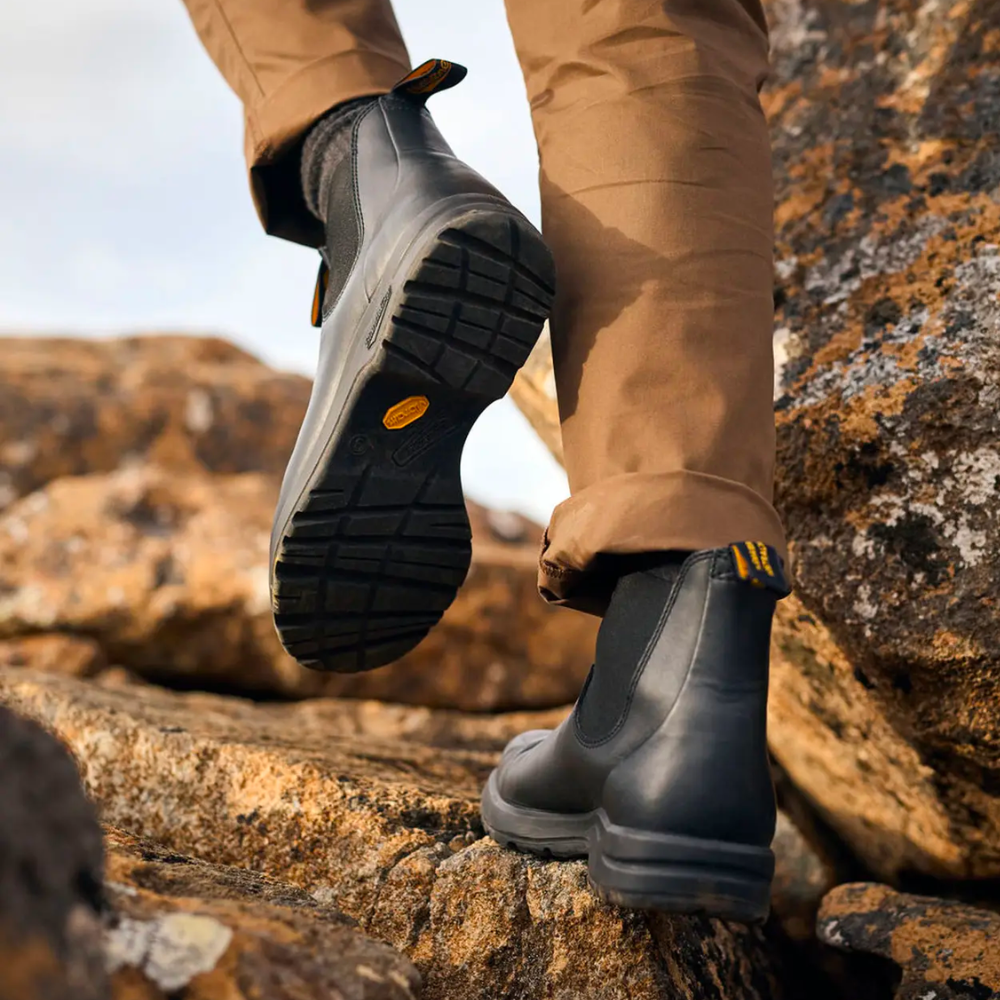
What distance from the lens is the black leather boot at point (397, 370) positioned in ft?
4.18

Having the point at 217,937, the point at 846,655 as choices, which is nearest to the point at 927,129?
the point at 846,655

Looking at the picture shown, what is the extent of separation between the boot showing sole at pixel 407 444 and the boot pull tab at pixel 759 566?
0.43m

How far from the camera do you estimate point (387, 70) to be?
149 centimetres

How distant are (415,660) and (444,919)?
2.44 m

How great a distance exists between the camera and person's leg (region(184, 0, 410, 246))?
145cm

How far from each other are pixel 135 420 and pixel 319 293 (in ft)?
13.8

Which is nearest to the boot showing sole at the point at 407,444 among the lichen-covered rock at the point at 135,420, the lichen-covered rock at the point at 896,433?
the lichen-covered rock at the point at 896,433

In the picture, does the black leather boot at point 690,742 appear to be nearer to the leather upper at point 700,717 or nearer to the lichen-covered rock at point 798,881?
the leather upper at point 700,717

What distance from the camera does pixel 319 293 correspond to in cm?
159

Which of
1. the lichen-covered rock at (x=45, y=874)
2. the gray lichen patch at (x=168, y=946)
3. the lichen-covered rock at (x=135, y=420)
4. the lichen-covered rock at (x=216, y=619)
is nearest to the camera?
the lichen-covered rock at (x=45, y=874)

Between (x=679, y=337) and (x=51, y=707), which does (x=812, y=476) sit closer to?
→ (x=679, y=337)

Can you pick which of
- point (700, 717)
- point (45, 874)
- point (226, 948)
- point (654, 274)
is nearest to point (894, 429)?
point (654, 274)

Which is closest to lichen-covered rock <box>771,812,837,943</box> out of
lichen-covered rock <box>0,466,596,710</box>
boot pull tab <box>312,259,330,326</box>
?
boot pull tab <box>312,259,330,326</box>

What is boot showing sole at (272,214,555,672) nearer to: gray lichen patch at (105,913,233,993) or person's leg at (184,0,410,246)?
person's leg at (184,0,410,246)
